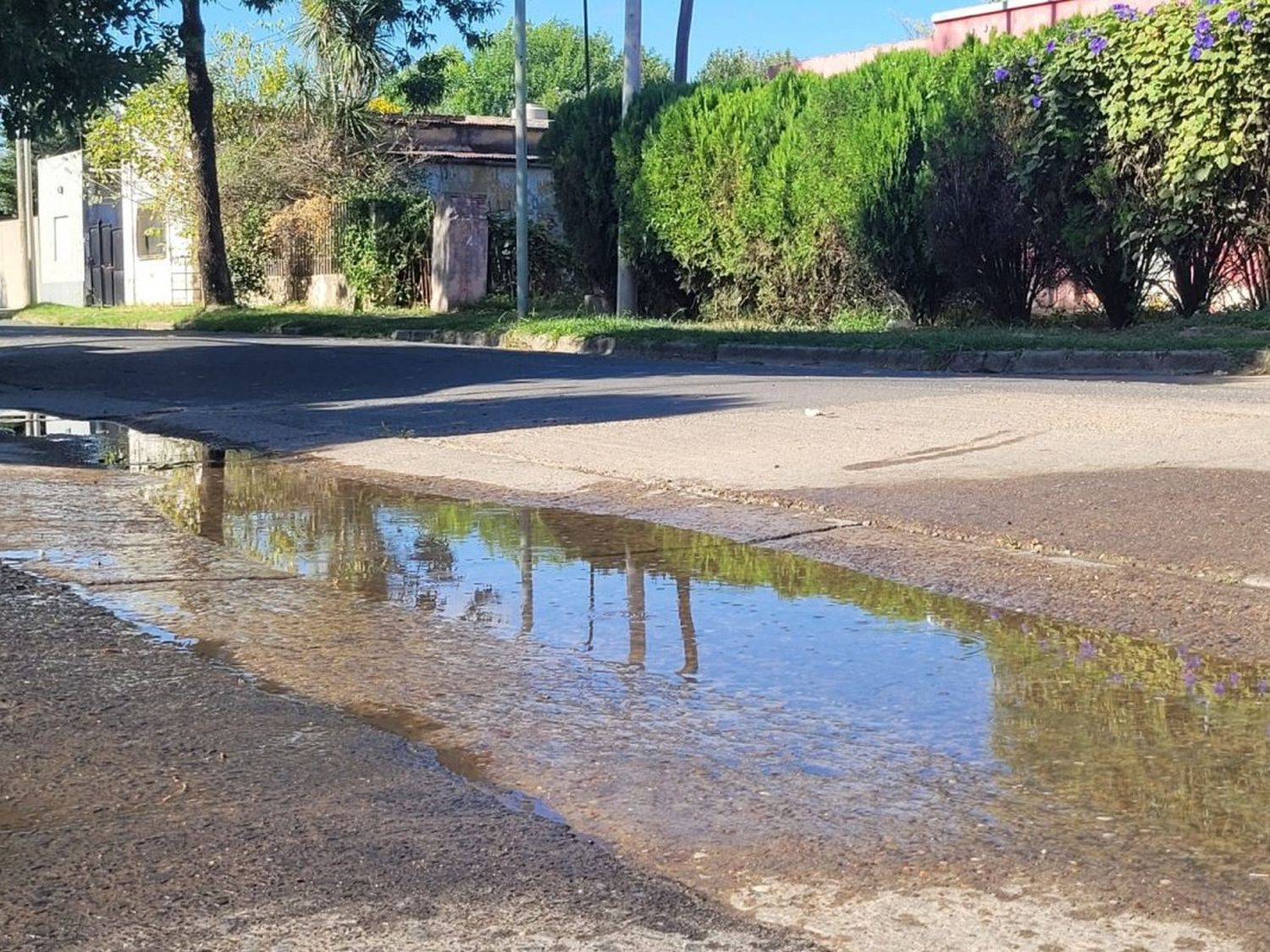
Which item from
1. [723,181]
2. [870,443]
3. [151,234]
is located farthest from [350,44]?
[870,443]

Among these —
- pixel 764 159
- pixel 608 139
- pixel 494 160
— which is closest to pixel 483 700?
pixel 764 159

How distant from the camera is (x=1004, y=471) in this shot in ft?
26.1

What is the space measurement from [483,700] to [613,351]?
15.9 m

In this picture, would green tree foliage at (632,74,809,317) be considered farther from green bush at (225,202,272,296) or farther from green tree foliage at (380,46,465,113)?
green bush at (225,202,272,296)

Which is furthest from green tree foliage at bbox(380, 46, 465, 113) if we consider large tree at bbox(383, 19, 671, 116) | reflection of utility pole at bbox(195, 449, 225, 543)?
large tree at bbox(383, 19, 671, 116)

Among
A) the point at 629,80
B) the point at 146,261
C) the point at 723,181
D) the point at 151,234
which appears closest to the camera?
the point at 723,181

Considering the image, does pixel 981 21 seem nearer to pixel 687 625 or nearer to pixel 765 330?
pixel 765 330

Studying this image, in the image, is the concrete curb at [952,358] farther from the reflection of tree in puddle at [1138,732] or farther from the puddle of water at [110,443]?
the reflection of tree in puddle at [1138,732]

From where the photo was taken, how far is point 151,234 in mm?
46406

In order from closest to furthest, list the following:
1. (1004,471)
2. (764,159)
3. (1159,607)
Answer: (1159,607), (1004,471), (764,159)

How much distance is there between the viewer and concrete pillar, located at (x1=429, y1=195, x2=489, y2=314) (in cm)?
2988

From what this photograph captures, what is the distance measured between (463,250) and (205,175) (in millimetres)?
5515

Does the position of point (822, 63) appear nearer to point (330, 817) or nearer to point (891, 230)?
point (891, 230)

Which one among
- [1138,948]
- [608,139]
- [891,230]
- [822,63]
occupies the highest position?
[822,63]
